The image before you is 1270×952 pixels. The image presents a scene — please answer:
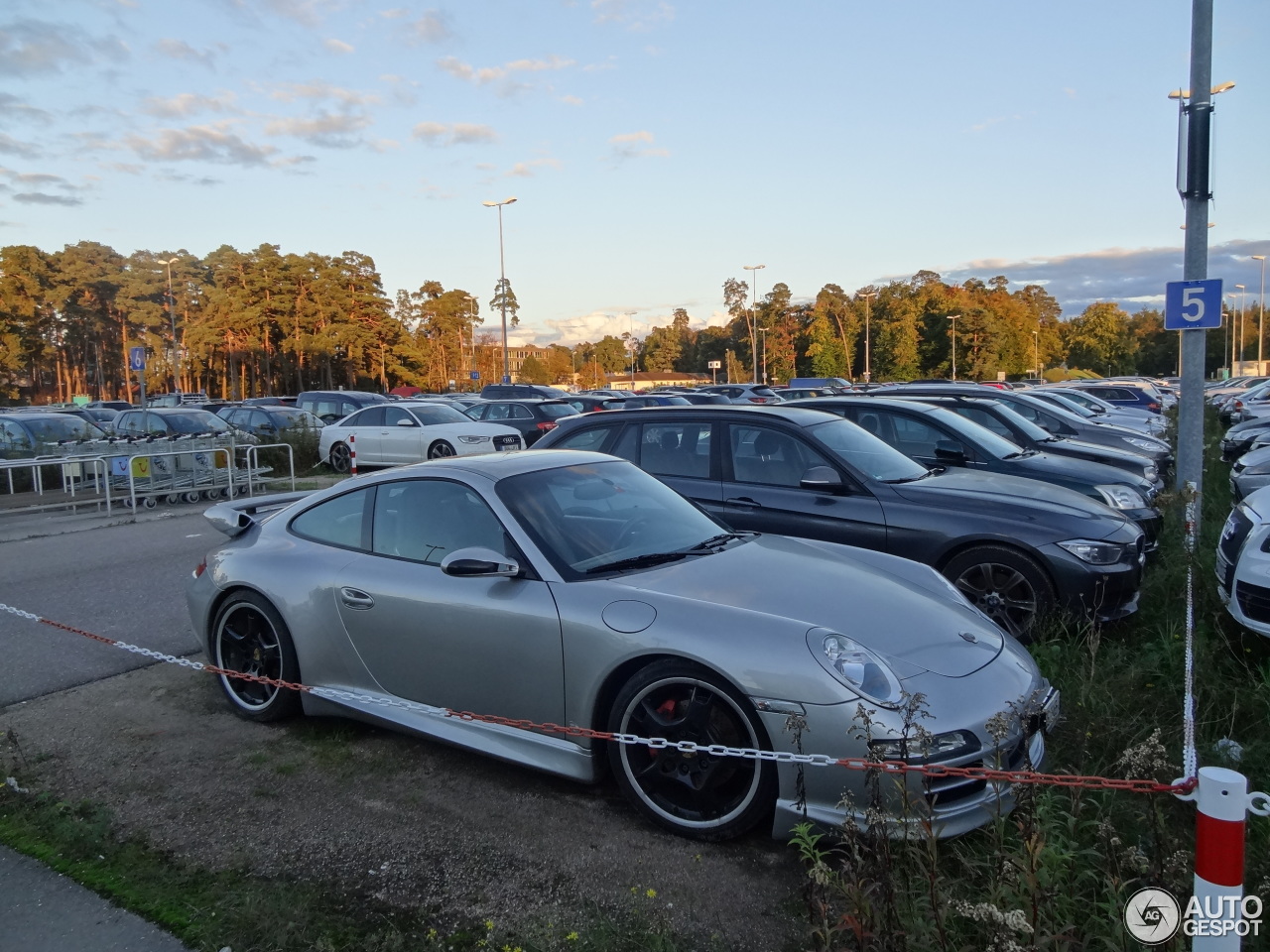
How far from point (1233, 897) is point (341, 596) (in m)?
3.70

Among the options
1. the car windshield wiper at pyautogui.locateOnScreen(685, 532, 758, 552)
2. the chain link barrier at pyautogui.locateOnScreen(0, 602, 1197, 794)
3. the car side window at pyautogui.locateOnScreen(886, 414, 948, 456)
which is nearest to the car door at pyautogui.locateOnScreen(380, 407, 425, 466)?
the car side window at pyautogui.locateOnScreen(886, 414, 948, 456)

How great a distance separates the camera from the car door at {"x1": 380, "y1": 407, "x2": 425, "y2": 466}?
18672 mm

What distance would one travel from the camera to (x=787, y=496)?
641cm

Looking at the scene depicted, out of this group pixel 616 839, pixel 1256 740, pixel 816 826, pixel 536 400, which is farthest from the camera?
pixel 536 400

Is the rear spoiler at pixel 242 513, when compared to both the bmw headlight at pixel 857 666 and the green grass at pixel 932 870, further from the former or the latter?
the bmw headlight at pixel 857 666

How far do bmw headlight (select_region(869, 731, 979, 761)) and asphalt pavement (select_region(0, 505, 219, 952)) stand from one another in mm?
2378

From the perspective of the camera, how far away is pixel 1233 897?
185cm

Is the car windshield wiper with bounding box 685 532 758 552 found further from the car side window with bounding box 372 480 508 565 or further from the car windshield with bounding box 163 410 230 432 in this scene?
the car windshield with bounding box 163 410 230 432

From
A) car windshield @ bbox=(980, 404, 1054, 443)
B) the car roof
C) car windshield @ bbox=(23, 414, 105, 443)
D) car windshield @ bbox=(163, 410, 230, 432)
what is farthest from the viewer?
car windshield @ bbox=(163, 410, 230, 432)

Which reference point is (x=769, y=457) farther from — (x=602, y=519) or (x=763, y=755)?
(x=763, y=755)

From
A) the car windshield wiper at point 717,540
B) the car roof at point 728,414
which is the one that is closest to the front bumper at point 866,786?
the car windshield wiper at point 717,540

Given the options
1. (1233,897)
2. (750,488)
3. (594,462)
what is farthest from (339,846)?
(750,488)

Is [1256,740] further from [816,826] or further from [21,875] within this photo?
[21,875]

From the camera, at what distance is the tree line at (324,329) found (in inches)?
2653
